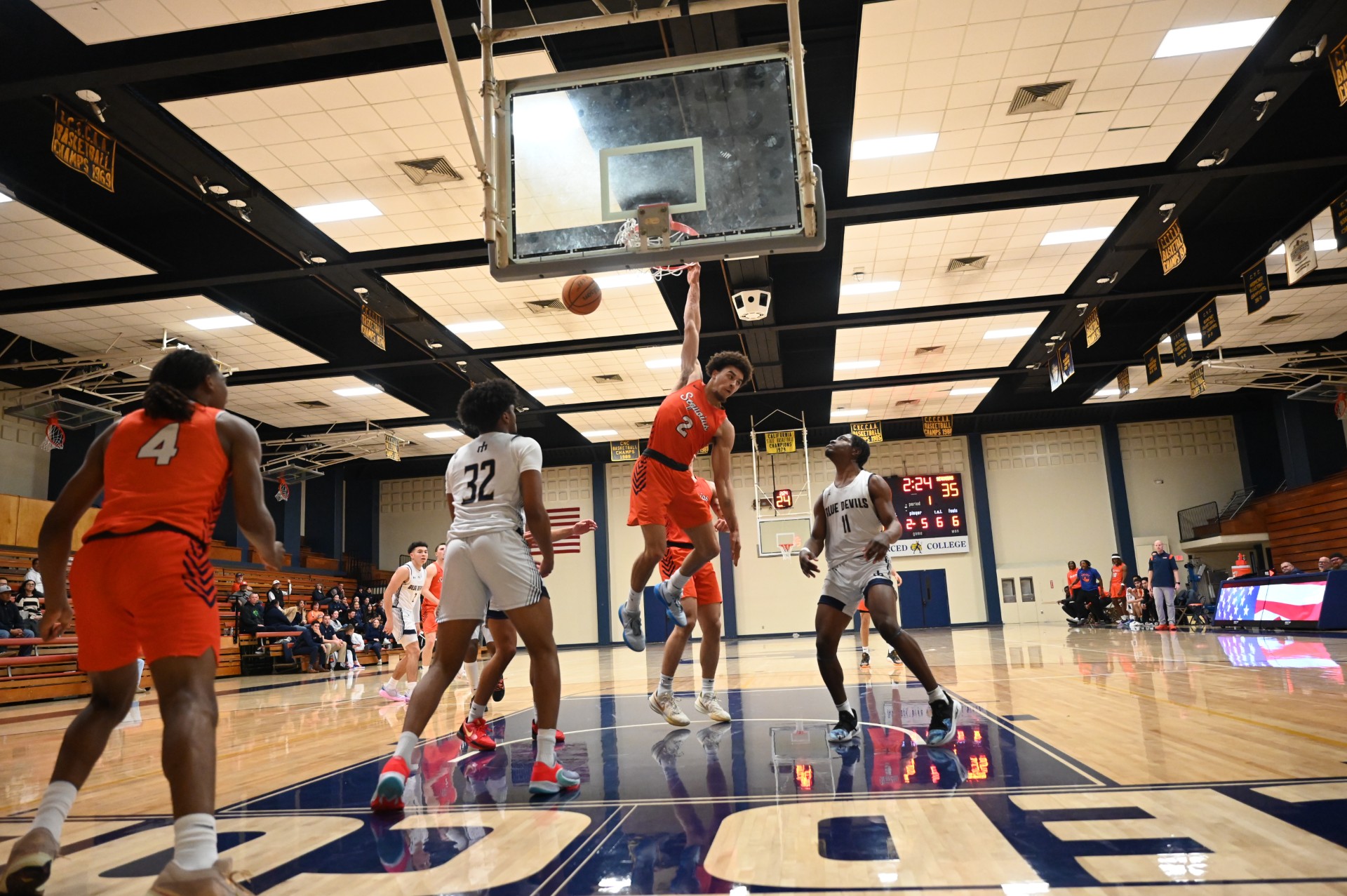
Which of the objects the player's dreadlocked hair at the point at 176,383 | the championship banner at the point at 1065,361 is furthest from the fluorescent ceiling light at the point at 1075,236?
the player's dreadlocked hair at the point at 176,383

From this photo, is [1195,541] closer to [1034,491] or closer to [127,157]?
[1034,491]

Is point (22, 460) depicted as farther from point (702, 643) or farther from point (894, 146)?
point (702, 643)

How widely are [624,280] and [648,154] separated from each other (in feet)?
27.2

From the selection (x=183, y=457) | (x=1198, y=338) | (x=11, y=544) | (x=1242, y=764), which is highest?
(x=1198, y=338)

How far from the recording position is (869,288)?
48.4 feet

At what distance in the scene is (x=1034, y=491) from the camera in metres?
26.3

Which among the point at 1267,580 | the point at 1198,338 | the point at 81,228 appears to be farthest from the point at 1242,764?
the point at 1198,338

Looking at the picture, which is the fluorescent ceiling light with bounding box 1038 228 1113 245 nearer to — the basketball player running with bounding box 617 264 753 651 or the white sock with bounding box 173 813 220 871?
the basketball player running with bounding box 617 264 753 651

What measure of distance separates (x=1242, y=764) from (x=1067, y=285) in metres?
13.0

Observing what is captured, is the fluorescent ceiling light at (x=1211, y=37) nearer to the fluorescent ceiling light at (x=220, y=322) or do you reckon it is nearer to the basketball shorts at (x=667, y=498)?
the basketball shorts at (x=667, y=498)

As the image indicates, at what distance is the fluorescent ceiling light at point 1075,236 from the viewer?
42.1ft

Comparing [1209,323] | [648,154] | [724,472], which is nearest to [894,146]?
[648,154]

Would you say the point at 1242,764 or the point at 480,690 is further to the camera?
the point at 480,690

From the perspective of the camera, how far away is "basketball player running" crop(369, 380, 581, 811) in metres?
3.66
